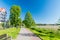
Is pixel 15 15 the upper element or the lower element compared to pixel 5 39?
upper

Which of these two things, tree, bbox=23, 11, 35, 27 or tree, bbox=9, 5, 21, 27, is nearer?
tree, bbox=9, 5, 21, 27

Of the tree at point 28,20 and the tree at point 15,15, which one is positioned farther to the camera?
the tree at point 28,20

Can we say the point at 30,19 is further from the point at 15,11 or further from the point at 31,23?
the point at 15,11

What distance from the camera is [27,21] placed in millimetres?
84125

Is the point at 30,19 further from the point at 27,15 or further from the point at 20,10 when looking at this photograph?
the point at 20,10

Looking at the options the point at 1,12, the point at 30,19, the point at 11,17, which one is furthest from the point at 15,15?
the point at 30,19

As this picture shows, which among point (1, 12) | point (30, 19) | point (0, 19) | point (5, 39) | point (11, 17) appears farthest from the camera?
point (30, 19)

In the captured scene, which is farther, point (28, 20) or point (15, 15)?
point (28, 20)

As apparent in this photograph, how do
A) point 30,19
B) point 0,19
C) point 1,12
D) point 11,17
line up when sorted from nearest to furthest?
1. point 11,17
2. point 0,19
3. point 1,12
4. point 30,19

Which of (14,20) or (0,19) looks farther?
(0,19)

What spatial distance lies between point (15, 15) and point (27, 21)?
87.4 feet

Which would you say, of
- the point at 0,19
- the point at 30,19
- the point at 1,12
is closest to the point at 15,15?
the point at 0,19

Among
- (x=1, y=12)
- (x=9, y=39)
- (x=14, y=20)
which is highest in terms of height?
(x=1, y=12)

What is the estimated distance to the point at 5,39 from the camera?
29.0 ft
